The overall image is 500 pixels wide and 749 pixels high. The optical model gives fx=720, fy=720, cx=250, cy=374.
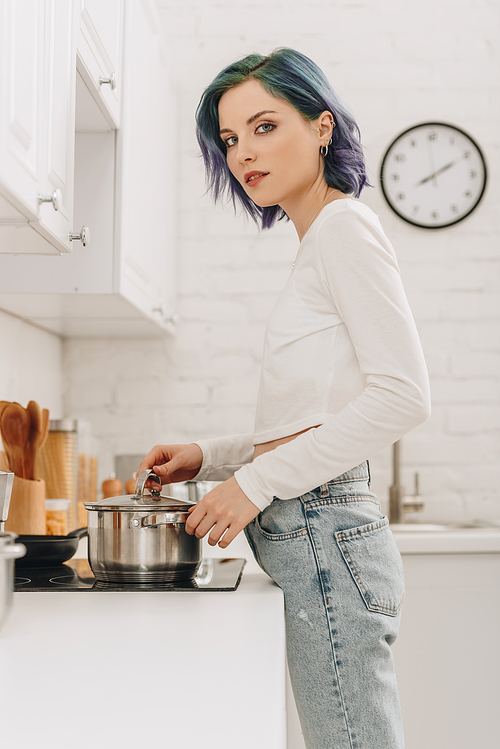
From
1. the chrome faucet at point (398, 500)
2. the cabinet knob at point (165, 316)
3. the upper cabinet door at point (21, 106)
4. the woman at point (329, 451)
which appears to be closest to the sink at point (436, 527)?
the chrome faucet at point (398, 500)

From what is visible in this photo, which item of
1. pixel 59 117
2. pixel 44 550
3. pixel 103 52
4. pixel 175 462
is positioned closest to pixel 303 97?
pixel 59 117

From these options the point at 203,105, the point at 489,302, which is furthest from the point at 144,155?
the point at 489,302

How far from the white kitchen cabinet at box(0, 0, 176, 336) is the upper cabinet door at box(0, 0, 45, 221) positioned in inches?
14.6

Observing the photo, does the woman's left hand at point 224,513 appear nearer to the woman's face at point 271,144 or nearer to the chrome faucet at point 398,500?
the woman's face at point 271,144

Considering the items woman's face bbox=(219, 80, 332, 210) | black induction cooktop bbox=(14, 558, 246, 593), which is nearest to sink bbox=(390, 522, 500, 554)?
black induction cooktop bbox=(14, 558, 246, 593)

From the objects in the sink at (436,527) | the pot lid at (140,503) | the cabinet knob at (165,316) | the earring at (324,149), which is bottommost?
the sink at (436,527)

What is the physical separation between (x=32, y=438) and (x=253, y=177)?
75 cm

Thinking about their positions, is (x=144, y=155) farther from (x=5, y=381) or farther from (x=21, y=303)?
(x=5, y=381)

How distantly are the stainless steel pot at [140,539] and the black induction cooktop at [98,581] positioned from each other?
0.7 inches

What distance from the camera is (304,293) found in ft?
3.43

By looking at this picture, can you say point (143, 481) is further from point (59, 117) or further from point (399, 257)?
point (399, 257)

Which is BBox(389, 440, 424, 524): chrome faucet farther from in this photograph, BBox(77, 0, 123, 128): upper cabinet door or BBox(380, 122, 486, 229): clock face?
BBox(77, 0, 123, 128): upper cabinet door

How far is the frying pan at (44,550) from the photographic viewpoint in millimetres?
1241

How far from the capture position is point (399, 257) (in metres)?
2.45
